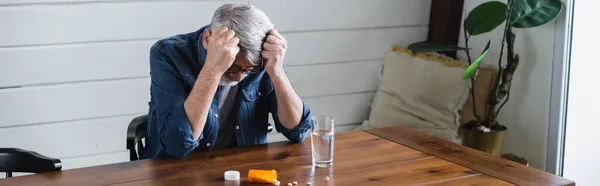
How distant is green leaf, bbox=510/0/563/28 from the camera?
324 centimetres

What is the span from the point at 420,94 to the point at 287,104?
153 cm

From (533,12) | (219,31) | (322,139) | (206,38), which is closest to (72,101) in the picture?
(206,38)

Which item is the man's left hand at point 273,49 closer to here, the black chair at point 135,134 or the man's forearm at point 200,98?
the man's forearm at point 200,98

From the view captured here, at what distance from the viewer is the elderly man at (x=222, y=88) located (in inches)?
86.2

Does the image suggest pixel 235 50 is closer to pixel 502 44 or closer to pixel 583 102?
pixel 502 44

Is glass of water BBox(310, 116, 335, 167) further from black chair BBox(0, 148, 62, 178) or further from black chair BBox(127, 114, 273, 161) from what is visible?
black chair BBox(0, 148, 62, 178)

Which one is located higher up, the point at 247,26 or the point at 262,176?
the point at 247,26

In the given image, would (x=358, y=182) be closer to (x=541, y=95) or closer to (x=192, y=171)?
(x=192, y=171)

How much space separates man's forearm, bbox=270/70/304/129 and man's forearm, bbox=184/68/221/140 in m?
0.21

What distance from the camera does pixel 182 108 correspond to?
7.30 ft

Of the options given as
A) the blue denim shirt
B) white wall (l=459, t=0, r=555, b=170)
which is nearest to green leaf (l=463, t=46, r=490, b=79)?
white wall (l=459, t=0, r=555, b=170)

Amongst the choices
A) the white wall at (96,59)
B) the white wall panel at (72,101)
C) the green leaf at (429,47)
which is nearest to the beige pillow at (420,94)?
the green leaf at (429,47)

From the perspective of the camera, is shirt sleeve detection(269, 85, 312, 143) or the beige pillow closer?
shirt sleeve detection(269, 85, 312, 143)

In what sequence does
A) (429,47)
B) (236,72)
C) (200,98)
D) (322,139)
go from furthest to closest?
1. (429,47)
2. (236,72)
3. (200,98)
4. (322,139)
